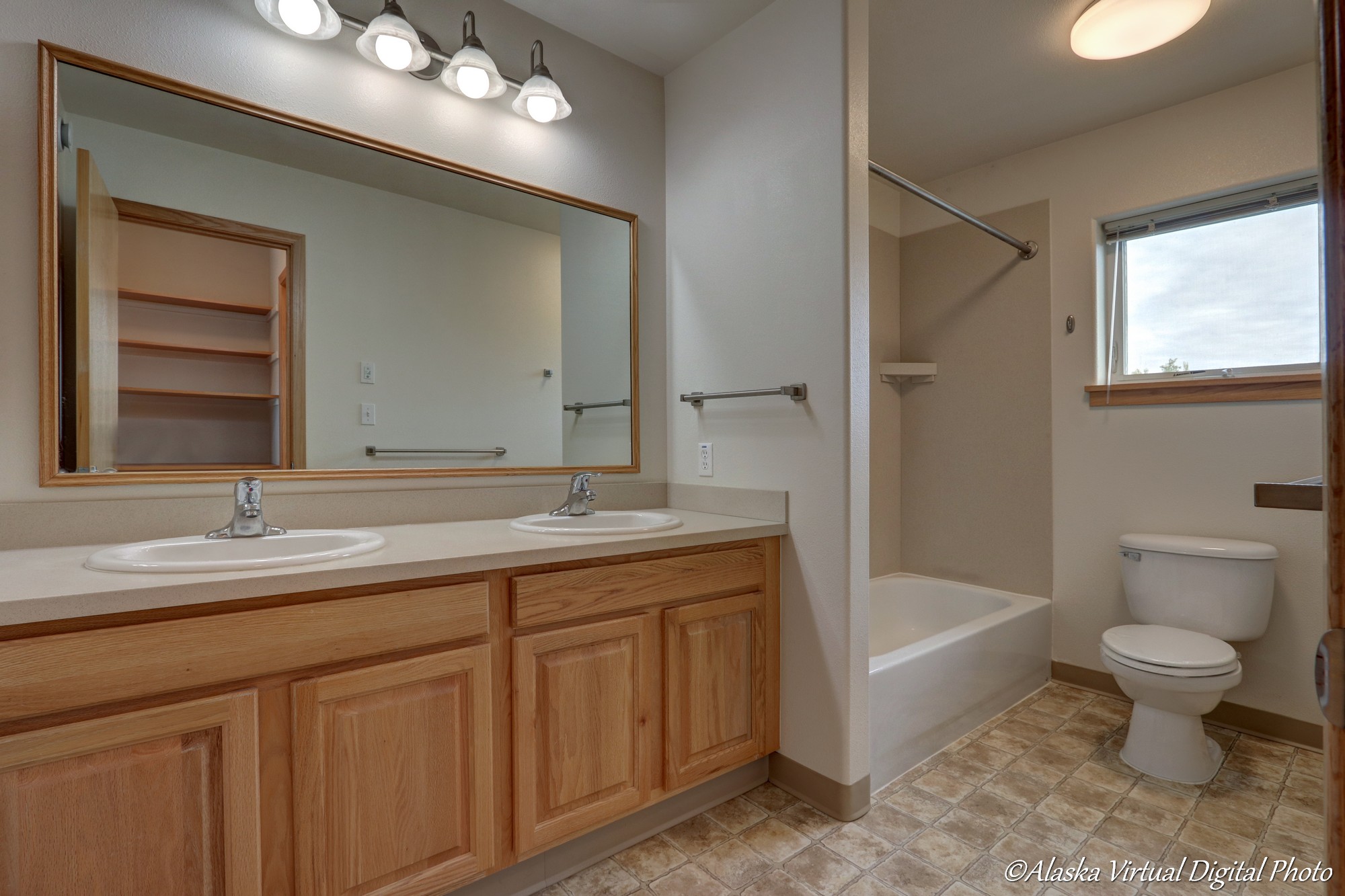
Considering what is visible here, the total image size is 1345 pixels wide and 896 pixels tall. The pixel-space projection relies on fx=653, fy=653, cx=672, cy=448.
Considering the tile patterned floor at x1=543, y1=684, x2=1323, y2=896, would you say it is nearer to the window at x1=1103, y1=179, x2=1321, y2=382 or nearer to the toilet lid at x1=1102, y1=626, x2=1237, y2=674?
the toilet lid at x1=1102, y1=626, x2=1237, y2=674

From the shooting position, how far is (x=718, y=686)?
1.84 meters

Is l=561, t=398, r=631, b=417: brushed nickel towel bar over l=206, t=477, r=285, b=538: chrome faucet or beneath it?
over

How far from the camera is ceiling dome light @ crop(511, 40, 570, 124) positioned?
1979 millimetres

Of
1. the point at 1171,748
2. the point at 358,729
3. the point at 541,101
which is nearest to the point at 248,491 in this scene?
the point at 358,729

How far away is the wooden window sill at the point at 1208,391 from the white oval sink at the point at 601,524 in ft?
6.26

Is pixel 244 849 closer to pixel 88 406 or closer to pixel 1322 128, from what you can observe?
pixel 88 406

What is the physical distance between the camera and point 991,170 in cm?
301

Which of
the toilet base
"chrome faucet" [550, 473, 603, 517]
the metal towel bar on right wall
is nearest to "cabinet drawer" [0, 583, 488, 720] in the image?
"chrome faucet" [550, 473, 603, 517]

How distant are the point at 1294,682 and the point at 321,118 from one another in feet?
11.7

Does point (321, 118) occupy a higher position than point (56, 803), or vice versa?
point (321, 118)

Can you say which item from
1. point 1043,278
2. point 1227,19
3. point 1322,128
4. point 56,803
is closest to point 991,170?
point 1043,278

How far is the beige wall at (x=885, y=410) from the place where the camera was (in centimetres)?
→ 320

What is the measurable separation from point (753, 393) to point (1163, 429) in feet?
5.64

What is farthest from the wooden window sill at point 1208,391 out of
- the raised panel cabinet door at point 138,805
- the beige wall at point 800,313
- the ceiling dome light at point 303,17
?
the raised panel cabinet door at point 138,805
